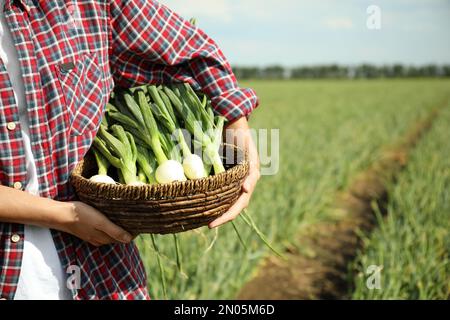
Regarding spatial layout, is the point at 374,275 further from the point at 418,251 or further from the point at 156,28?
the point at 156,28

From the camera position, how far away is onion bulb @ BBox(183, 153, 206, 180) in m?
1.21

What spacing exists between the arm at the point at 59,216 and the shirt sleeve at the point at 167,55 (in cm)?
43

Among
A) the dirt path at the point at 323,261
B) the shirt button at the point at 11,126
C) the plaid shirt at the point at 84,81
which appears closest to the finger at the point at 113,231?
the plaid shirt at the point at 84,81

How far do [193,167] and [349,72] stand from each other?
64314 millimetres

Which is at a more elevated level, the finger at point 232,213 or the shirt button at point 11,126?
the shirt button at point 11,126

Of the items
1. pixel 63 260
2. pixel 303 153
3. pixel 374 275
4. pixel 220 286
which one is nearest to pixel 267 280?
pixel 220 286

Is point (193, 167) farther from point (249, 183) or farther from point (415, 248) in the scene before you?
point (415, 248)

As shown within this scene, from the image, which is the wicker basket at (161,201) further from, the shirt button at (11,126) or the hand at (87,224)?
the shirt button at (11,126)

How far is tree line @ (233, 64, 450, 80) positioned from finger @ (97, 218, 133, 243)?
56.0 metres

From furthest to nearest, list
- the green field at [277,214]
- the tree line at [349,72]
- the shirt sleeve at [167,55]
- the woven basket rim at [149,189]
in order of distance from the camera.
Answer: the tree line at [349,72] → the green field at [277,214] → the shirt sleeve at [167,55] → the woven basket rim at [149,189]

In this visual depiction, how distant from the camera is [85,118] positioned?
1.17m

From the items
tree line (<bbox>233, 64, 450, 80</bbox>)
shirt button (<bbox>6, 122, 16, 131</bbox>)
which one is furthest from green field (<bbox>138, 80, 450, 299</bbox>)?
tree line (<bbox>233, 64, 450, 80</bbox>)

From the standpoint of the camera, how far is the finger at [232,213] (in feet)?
3.87

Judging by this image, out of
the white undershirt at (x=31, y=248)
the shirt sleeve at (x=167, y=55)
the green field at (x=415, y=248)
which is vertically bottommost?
the green field at (x=415, y=248)
